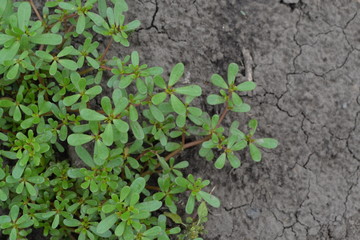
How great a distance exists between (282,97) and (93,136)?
1.43m

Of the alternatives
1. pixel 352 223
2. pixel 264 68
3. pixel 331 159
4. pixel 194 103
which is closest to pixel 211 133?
pixel 194 103

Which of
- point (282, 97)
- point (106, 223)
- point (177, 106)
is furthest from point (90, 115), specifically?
point (282, 97)

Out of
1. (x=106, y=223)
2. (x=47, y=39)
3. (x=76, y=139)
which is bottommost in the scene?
(x=106, y=223)

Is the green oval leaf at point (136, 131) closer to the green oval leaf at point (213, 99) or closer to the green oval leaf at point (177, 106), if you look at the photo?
the green oval leaf at point (177, 106)

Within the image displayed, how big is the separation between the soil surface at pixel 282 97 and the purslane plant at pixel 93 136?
312 millimetres

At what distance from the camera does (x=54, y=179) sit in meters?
2.86

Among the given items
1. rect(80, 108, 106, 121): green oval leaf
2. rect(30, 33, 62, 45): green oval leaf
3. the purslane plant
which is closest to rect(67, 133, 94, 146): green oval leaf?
the purslane plant

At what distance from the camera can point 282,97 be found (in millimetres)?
3381

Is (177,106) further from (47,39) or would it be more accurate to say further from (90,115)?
(47,39)

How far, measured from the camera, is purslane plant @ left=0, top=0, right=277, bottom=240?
266 cm

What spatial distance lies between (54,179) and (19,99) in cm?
52

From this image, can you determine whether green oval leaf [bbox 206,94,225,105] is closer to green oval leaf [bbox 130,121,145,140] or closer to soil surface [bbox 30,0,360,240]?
soil surface [bbox 30,0,360,240]

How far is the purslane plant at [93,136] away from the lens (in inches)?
105

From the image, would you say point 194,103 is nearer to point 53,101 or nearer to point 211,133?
point 211,133
